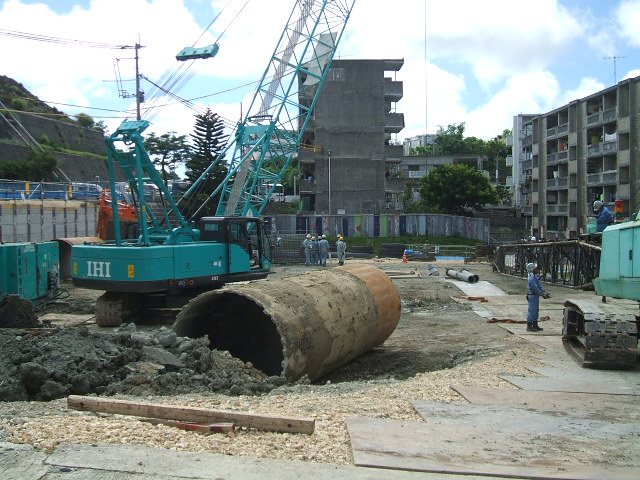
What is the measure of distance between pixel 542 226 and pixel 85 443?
59909 millimetres

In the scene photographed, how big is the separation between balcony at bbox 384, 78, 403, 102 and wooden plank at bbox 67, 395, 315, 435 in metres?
58.4

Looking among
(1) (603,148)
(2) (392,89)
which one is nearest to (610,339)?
(1) (603,148)

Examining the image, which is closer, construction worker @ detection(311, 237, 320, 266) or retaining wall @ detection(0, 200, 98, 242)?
retaining wall @ detection(0, 200, 98, 242)

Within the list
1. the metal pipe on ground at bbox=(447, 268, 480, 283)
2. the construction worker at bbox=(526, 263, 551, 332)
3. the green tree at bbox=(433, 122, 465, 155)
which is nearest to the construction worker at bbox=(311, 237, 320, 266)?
the metal pipe on ground at bbox=(447, 268, 480, 283)

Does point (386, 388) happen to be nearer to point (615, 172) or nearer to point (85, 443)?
point (85, 443)

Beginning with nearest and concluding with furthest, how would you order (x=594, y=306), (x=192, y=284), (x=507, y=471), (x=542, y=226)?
(x=507, y=471), (x=594, y=306), (x=192, y=284), (x=542, y=226)

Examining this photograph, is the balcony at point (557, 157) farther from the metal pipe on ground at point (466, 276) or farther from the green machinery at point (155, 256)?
the green machinery at point (155, 256)

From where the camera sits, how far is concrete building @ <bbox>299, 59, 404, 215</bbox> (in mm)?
61938

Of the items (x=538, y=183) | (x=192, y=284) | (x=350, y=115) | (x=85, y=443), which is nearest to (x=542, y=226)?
(x=538, y=183)

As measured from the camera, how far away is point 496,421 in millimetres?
6891

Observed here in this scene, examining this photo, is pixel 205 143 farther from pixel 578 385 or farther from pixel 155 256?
pixel 578 385

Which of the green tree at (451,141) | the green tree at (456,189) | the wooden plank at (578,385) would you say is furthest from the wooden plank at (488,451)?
the green tree at (451,141)

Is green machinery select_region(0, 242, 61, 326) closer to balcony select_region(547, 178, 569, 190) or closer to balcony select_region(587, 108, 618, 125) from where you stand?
balcony select_region(587, 108, 618, 125)

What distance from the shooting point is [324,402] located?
7.43m
